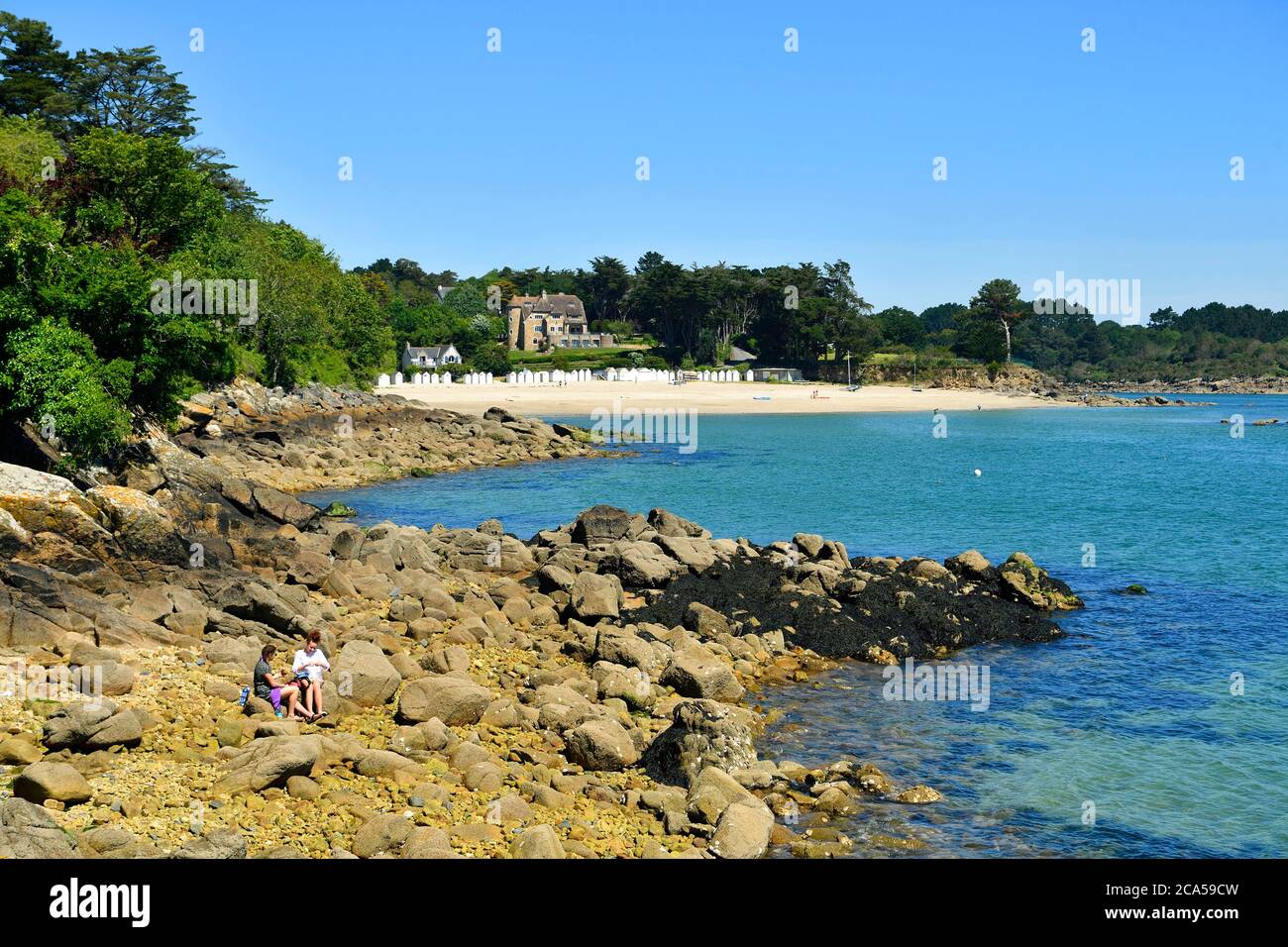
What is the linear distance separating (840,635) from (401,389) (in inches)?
3497

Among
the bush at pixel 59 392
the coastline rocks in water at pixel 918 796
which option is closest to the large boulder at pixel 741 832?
the coastline rocks in water at pixel 918 796

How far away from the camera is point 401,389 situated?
350 ft

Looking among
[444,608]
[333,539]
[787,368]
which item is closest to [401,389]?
[787,368]

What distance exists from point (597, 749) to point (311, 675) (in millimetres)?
4464

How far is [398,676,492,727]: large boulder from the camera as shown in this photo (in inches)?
629

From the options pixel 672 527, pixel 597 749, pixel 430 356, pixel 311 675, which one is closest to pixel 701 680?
pixel 597 749

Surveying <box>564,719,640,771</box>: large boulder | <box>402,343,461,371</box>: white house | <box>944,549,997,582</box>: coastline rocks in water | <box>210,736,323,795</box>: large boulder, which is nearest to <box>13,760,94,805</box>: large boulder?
<box>210,736,323,795</box>: large boulder

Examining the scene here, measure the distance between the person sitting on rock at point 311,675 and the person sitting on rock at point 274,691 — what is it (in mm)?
132

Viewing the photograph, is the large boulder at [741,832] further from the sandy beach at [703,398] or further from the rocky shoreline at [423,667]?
the sandy beach at [703,398]

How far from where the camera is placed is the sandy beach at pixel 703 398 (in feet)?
330

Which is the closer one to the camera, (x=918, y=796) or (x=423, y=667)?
(x=918, y=796)

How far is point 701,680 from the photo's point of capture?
19672 millimetres

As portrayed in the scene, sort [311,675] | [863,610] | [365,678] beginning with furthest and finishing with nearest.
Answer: [863,610] → [365,678] → [311,675]

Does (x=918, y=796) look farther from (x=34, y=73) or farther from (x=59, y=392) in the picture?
(x=34, y=73)
